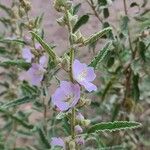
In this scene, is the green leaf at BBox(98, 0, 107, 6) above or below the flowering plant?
above

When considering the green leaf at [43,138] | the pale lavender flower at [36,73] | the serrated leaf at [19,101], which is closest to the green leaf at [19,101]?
the serrated leaf at [19,101]

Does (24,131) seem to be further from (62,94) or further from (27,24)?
(62,94)

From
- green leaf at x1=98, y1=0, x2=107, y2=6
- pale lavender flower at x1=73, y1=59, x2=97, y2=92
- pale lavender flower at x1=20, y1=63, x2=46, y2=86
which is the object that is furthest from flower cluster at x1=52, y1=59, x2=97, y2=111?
green leaf at x1=98, y1=0, x2=107, y2=6

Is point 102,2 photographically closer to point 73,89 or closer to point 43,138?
point 43,138

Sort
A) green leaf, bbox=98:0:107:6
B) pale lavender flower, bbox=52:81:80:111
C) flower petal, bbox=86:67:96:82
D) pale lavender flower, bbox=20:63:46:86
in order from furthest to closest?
green leaf, bbox=98:0:107:6 < pale lavender flower, bbox=20:63:46:86 < flower petal, bbox=86:67:96:82 < pale lavender flower, bbox=52:81:80:111

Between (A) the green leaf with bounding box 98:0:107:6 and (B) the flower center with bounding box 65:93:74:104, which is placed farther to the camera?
(A) the green leaf with bounding box 98:0:107:6

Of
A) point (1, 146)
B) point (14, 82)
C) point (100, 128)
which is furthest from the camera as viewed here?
point (14, 82)

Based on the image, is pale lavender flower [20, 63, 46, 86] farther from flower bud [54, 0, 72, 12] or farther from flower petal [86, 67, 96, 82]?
flower bud [54, 0, 72, 12]

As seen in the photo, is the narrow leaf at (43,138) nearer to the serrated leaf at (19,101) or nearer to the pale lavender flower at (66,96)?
the serrated leaf at (19,101)

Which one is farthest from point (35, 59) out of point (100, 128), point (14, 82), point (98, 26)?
point (14, 82)
